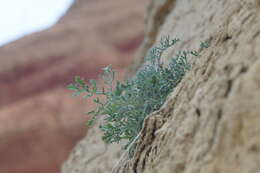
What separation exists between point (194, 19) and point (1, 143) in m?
5.37

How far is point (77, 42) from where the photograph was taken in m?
9.79

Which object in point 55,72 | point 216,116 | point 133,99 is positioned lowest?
point 216,116

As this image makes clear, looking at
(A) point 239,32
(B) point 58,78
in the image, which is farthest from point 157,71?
(B) point 58,78

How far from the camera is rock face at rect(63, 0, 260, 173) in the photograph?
44.2 inches

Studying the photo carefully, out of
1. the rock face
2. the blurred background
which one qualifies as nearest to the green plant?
the rock face

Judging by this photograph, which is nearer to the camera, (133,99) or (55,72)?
(133,99)

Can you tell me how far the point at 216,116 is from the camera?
3.99ft

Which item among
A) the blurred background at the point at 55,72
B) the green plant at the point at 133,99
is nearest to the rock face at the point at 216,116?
the green plant at the point at 133,99

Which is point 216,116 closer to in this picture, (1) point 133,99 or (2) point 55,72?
(1) point 133,99

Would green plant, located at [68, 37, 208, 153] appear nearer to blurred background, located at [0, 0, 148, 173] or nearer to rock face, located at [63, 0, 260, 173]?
rock face, located at [63, 0, 260, 173]

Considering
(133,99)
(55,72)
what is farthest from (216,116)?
(55,72)

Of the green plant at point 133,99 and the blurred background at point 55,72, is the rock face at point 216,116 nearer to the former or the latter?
the green plant at point 133,99

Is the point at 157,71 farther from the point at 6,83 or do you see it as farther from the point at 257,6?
the point at 6,83

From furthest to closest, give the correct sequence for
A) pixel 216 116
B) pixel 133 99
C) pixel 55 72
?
pixel 55 72 → pixel 133 99 → pixel 216 116
